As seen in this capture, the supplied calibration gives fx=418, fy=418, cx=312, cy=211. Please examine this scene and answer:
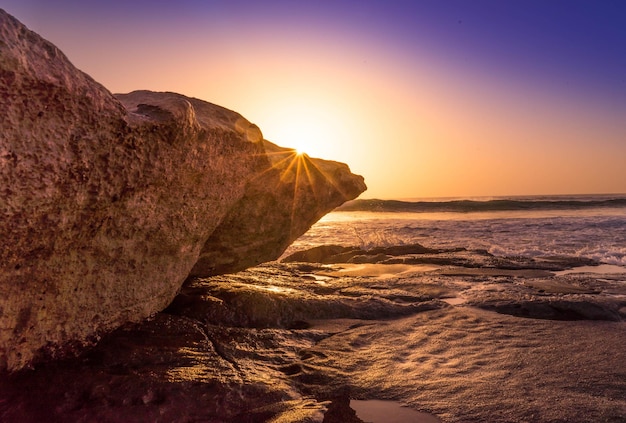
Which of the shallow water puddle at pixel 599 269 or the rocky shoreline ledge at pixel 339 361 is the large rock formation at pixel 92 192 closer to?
the rocky shoreline ledge at pixel 339 361

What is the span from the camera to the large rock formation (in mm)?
2156

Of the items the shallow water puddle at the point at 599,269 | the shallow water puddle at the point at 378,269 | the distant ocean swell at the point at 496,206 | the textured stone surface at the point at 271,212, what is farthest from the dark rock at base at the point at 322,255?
the distant ocean swell at the point at 496,206

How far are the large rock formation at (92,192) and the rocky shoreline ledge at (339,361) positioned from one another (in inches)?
11.4

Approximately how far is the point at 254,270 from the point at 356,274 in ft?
6.27

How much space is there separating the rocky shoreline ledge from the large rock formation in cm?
29

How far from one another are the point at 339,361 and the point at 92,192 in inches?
80.9

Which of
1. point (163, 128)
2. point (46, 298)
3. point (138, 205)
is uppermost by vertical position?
point (163, 128)

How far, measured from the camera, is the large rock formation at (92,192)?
216 cm

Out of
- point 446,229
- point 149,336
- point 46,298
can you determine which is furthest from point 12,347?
point 446,229

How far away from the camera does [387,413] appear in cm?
239

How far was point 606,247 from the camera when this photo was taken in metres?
10.9

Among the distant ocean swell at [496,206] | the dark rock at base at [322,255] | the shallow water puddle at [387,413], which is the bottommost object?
the dark rock at base at [322,255]

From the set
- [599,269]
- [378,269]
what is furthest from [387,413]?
[599,269]

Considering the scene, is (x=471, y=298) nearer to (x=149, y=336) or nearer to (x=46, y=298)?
(x=149, y=336)
